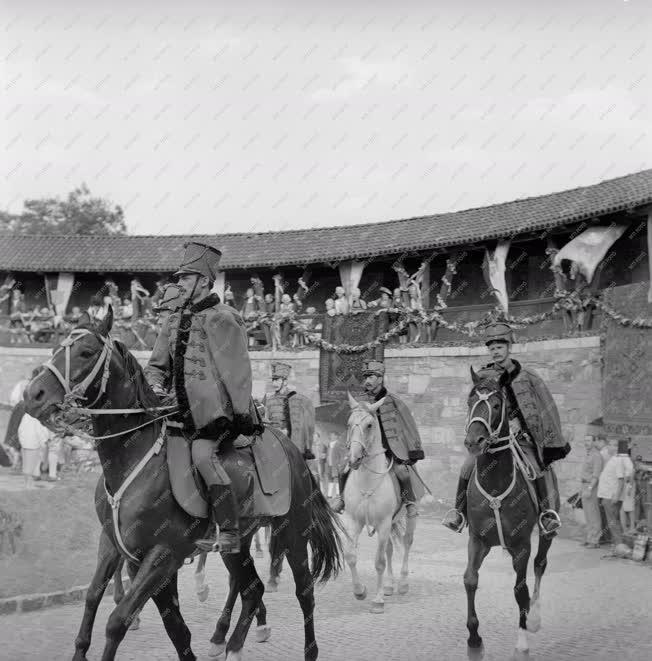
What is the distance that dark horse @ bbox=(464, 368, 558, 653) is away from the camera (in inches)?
294

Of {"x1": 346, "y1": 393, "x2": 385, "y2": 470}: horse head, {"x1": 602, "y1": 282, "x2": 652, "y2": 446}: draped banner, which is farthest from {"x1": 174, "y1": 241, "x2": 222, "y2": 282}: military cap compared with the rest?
{"x1": 602, "y1": 282, "x2": 652, "y2": 446}: draped banner

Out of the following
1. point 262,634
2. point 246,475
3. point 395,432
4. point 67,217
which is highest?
point 67,217

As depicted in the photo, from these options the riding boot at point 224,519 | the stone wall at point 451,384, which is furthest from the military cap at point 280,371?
the stone wall at point 451,384

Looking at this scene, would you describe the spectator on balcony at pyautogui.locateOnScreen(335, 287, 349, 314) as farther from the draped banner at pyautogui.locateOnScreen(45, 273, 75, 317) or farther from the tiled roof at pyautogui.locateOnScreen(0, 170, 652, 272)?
the draped banner at pyautogui.locateOnScreen(45, 273, 75, 317)

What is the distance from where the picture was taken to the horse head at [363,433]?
9.98 m

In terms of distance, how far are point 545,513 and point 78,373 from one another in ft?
15.6

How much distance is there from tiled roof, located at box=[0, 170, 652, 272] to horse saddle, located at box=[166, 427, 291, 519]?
14400 millimetres

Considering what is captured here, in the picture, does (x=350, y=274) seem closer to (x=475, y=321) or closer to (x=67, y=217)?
(x=475, y=321)

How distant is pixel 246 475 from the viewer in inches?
247

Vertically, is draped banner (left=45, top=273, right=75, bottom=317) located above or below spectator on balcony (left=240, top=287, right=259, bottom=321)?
above

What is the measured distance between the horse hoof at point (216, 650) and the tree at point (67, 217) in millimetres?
47328

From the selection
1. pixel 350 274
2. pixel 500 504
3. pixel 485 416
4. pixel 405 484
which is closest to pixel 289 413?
pixel 405 484

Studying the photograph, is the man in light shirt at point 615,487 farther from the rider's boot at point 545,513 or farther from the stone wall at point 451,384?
the rider's boot at point 545,513

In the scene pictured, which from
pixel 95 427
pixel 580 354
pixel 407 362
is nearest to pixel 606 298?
pixel 580 354
